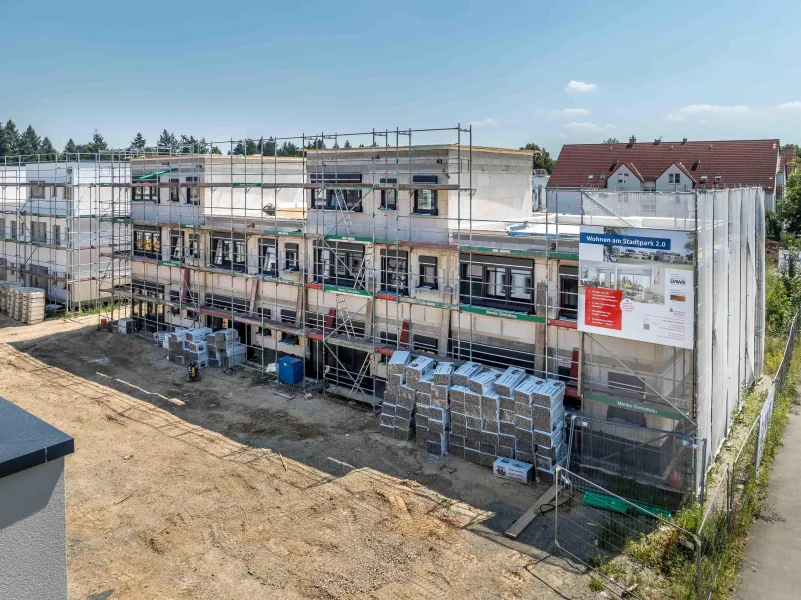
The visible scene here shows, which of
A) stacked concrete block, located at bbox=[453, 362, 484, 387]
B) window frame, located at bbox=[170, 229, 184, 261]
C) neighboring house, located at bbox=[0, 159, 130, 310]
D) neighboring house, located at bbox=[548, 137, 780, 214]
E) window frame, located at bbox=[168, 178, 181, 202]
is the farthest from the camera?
neighboring house, located at bbox=[548, 137, 780, 214]

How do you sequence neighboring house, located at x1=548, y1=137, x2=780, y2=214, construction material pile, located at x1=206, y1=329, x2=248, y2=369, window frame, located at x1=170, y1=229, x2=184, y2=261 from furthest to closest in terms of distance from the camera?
neighboring house, located at x1=548, y1=137, x2=780, y2=214 → window frame, located at x1=170, y1=229, x2=184, y2=261 → construction material pile, located at x1=206, y1=329, x2=248, y2=369

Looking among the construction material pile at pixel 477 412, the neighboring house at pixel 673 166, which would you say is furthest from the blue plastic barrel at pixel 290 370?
the neighboring house at pixel 673 166

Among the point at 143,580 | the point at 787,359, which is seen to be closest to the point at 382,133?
the point at 143,580

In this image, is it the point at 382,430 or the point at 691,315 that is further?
the point at 382,430

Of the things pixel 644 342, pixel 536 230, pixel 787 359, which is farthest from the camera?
pixel 787 359

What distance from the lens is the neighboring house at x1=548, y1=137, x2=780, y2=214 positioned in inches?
1960

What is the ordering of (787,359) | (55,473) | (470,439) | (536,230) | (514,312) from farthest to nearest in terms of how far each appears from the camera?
(787,359), (536,230), (514,312), (470,439), (55,473)

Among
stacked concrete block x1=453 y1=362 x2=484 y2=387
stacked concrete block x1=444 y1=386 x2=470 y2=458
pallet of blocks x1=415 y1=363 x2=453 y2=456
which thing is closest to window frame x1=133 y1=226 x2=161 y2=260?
pallet of blocks x1=415 y1=363 x2=453 y2=456

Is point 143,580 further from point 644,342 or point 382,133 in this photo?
point 382,133

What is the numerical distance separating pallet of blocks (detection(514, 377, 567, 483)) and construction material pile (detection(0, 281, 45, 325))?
2849 cm

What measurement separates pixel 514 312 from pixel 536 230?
2990 mm

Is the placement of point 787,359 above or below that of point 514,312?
below

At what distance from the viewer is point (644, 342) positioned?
52.3 feet

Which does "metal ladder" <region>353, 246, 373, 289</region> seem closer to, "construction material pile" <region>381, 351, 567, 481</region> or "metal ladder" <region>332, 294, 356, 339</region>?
"metal ladder" <region>332, 294, 356, 339</region>
